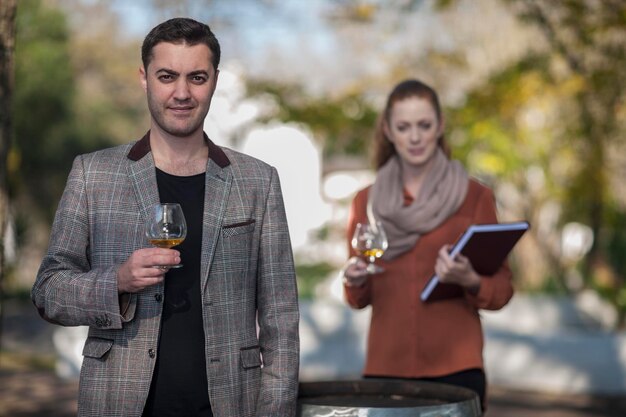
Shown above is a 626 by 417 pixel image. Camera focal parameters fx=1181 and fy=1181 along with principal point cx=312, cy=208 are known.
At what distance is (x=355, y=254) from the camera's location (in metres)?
5.07

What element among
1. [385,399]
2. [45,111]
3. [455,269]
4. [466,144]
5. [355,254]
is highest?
[45,111]

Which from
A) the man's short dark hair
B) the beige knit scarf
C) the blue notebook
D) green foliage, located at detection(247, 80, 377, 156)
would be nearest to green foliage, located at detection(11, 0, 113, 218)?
green foliage, located at detection(247, 80, 377, 156)

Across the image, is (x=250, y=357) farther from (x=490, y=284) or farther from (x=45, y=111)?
(x=45, y=111)

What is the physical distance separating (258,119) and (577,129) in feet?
14.5

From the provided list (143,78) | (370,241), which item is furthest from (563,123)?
(143,78)

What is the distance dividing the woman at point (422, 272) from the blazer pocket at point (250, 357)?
4.48 ft

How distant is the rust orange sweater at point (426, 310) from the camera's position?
4.96 metres

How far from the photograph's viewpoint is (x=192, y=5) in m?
18.7

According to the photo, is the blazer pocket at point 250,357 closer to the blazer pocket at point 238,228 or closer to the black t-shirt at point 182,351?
the black t-shirt at point 182,351

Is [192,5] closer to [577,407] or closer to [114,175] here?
[577,407]

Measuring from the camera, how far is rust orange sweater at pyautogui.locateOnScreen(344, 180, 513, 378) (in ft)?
16.3

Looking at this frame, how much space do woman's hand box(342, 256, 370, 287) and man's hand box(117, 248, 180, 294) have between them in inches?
67.9

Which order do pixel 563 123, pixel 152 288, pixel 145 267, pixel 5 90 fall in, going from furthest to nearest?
pixel 563 123
pixel 5 90
pixel 152 288
pixel 145 267

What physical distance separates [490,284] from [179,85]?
6.39 feet
